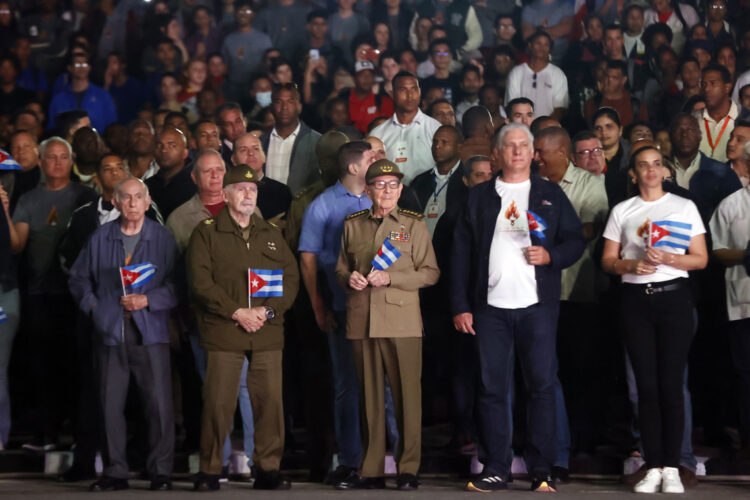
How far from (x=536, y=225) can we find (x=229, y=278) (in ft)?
5.61

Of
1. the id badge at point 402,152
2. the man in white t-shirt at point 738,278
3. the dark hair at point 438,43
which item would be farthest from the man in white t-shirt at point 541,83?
the man in white t-shirt at point 738,278

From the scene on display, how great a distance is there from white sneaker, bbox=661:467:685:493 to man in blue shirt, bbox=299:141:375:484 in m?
1.70

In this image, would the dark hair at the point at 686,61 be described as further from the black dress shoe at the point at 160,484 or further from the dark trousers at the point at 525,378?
the black dress shoe at the point at 160,484

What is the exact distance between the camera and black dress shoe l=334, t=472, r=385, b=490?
619cm

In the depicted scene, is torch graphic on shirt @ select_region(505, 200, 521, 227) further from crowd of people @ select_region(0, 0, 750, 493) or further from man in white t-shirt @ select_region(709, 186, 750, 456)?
man in white t-shirt @ select_region(709, 186, 750, 456)

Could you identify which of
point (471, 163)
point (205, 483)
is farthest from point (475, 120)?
point (205, 483)

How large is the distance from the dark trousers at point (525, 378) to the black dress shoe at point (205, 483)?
1479mm

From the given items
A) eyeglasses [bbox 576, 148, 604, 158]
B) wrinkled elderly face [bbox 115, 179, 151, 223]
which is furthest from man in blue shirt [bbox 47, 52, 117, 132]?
eyeglasses [bbox 576, 148, 604, 158]

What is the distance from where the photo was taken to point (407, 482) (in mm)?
6059

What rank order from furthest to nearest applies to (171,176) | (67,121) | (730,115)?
1. (67,121)
2. (730,115)
3. (171,176)

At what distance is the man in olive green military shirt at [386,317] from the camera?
609 cm

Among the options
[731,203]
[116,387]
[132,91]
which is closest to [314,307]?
[116,387]

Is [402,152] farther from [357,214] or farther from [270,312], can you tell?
[270,312]

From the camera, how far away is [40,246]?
7195 mm
